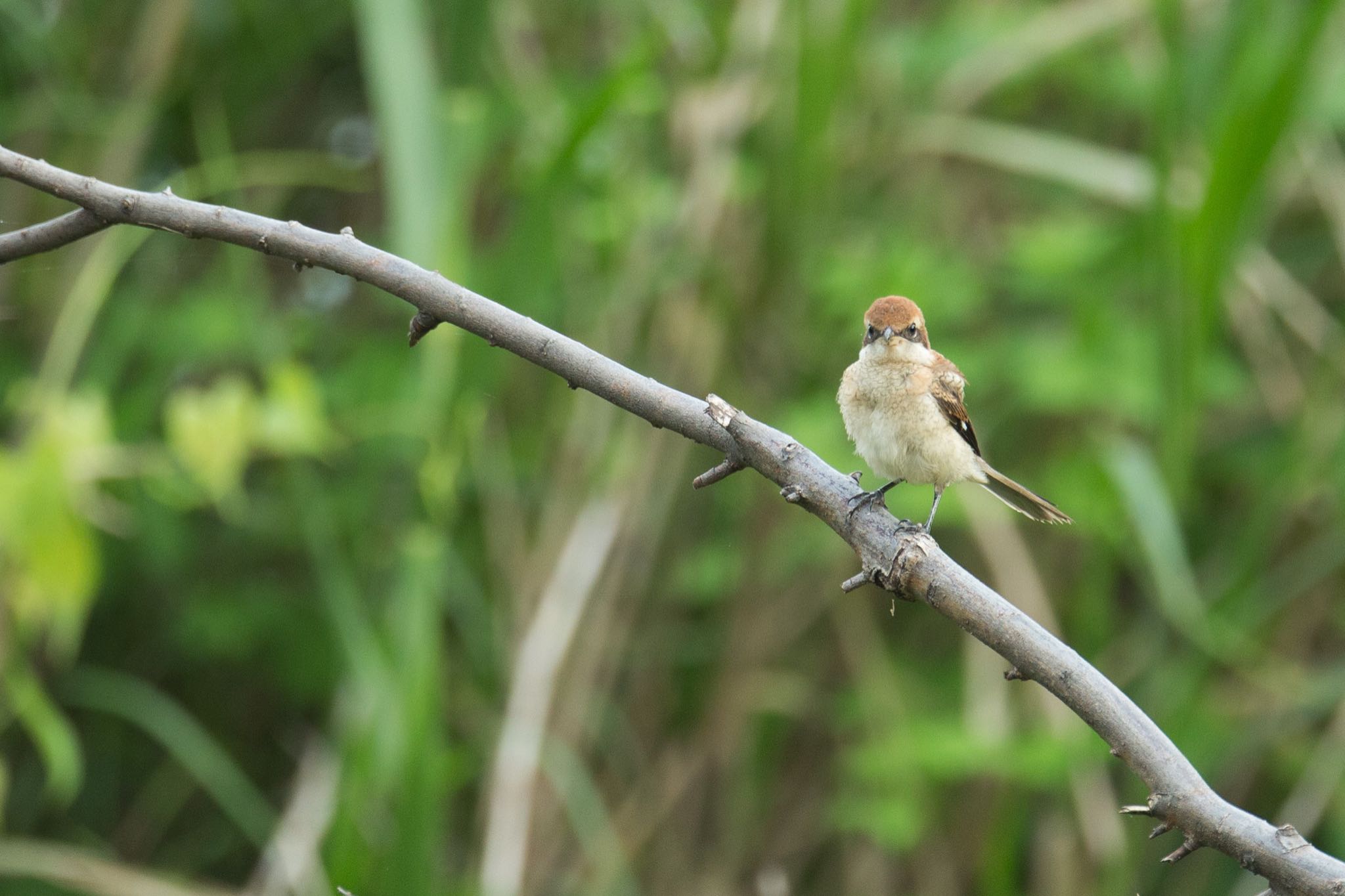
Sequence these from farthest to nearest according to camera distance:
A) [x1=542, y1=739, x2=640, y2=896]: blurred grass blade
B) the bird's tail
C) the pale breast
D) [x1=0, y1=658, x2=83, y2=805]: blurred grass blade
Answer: [x1=542, y1=739, x2=640, y2=896]: blurred grass blade
[x1=0, y1=658, x2=83, y2=805]: blurred grass blade
the pale breast
the bird's tail

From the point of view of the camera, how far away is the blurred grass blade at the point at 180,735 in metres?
4.38

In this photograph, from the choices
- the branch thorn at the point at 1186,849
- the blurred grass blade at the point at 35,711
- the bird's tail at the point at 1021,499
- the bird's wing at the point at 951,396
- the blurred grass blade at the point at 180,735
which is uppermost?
the bird's wing at the point at 951,396

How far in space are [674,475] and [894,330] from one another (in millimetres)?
1899

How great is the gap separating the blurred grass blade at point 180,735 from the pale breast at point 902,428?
2640 millimetres

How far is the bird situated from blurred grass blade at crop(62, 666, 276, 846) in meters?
2.65

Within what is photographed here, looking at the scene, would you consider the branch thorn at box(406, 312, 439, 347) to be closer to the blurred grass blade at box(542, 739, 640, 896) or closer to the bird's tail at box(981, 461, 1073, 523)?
the bird's tail at box(981, 461, 1073, 523)

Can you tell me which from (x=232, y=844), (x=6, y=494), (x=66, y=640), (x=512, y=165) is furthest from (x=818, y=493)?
(x=232, y=844)

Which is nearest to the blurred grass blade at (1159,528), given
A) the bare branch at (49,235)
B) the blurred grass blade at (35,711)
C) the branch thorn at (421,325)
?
the branch thorn at (421,325)

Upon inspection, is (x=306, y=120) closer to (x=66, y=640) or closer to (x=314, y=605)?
(x=314, y=605)

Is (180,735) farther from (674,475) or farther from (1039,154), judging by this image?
(1039,154)

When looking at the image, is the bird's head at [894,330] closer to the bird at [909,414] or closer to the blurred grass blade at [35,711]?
the bird at [909,414]

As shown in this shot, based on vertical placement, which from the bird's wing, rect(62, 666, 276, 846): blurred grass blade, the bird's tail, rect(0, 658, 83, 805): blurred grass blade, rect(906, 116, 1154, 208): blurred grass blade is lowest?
rect(0, 658, 83, 805): blurred grass blade

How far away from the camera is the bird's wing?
9.75 ft

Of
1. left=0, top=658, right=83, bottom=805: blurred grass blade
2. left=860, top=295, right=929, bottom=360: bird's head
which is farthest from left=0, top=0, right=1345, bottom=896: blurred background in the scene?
left=860, top=295, right=929, bottom=360: bird's head
